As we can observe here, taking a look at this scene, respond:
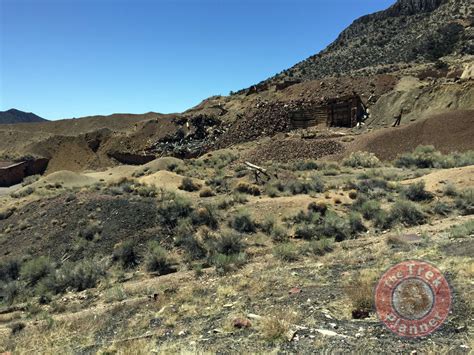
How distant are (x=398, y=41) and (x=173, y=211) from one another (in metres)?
65.2

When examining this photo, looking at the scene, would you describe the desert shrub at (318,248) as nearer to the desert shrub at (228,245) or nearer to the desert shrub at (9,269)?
the desert shrub at (228,245)

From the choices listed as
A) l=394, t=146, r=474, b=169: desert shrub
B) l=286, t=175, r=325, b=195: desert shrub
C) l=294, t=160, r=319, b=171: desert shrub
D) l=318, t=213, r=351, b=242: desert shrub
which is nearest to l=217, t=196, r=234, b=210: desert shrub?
l=286, t=175, r=325, b=195: desert shrub

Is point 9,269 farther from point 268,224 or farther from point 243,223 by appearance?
point 268,224

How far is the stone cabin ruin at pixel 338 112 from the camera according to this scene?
142 ft

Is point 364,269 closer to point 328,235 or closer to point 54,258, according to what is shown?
point 328,235

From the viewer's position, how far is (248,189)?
71.4ft

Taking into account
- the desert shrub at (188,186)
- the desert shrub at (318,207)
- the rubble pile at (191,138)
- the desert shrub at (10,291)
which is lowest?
the desert shrub at (10,291)

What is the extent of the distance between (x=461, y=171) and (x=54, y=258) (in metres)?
18.2

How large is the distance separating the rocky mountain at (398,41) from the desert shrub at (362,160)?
2919 centimetres

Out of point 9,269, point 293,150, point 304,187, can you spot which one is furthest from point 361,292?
point 293,150

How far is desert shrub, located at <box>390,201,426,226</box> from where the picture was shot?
1510cm

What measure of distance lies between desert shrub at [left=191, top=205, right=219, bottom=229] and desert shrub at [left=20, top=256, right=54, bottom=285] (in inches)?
215

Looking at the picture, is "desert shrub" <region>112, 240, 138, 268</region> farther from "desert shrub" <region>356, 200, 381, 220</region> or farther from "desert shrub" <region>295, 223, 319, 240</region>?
"desert shrub" <region>356, 200, 381, 220</region>

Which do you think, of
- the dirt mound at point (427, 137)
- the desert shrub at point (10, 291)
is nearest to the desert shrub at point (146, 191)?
the desert shrub at point (10, 291)
